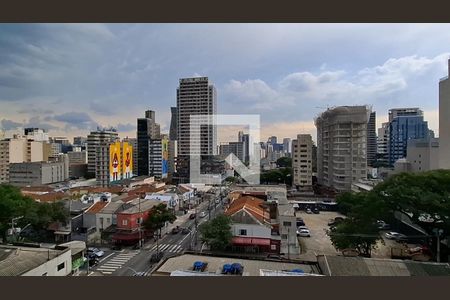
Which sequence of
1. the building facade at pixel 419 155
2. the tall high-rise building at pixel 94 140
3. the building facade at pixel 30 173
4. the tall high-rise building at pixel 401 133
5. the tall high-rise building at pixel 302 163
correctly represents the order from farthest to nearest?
the tall high-rise building at pixel 94 140
the tall high-rise building at pixel 401 133
the building facade at pixel 30 173
the tall high-rise building at pixel 302 163
the building facade at pixel 419 155

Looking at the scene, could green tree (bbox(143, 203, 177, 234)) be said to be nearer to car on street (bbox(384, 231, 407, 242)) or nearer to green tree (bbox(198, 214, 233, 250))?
green tree (bbox(198, 214, 233, 250))

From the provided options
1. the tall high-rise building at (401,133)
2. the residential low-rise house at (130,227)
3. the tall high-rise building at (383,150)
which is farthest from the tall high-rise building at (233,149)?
the tall high-rise building at (383,150)

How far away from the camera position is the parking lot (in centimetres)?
390

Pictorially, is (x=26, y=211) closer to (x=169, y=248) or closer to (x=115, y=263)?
(x=115, y=263)

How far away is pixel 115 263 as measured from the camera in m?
3.58

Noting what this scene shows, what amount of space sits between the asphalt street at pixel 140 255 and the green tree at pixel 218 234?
1.28ft

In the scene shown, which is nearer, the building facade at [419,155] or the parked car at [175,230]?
the parked car at [175,230]

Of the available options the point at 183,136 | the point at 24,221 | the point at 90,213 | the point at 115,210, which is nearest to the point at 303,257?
the point at 115,210

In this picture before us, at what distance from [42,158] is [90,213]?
376 inches

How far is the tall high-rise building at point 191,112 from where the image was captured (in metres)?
6.87

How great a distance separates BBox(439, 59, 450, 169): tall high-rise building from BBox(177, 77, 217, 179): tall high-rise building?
430cm

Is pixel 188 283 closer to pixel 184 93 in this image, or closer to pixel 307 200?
pixel 307 200

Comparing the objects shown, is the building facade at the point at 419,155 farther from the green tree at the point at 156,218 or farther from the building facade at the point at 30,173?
the building facade at the point at 30,173

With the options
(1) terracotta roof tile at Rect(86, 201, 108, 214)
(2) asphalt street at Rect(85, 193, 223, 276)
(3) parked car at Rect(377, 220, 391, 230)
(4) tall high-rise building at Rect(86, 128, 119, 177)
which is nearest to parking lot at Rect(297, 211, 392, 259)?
(3) parked car at Rect(377, 220, 391, 230)
